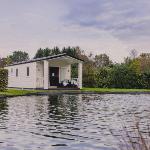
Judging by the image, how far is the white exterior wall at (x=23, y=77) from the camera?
4394cm

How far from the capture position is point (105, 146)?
31.3 ft

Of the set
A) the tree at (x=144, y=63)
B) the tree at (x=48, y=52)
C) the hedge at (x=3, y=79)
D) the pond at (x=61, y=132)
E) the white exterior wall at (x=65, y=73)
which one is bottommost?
→ the pond at (x=61, y=132)

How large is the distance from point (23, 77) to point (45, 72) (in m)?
4.96

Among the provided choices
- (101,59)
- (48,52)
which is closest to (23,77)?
(48,52)

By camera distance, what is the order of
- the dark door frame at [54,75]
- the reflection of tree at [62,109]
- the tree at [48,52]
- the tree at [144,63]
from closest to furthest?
1. the reflection of tree at [62,109]
2. the dark door frame at [54,75]
3. the tree at [48,52]
4. the tree at [144,63]

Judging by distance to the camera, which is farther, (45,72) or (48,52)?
(48,52)

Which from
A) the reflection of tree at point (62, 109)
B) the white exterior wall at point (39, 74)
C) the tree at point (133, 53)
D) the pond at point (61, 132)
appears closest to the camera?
the pond at point (61, 132)

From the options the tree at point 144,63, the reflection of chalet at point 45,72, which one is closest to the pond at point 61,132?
the reflection of chalet at point 45,72

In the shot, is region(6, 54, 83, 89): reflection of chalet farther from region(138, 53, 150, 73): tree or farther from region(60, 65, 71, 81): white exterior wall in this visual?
region(138, 53, 150, 73): tree

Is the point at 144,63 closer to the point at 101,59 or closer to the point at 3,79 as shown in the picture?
the point at 101,59

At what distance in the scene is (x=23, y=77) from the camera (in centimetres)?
4647

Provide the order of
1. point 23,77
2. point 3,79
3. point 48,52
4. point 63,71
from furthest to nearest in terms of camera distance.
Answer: point 48,52 → point 63,71 → point 23,77 → point 3,79

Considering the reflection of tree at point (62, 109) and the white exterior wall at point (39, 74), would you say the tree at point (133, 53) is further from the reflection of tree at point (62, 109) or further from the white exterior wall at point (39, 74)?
the reflection of tree at point (62, 109)

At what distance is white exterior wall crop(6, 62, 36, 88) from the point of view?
43938mm
